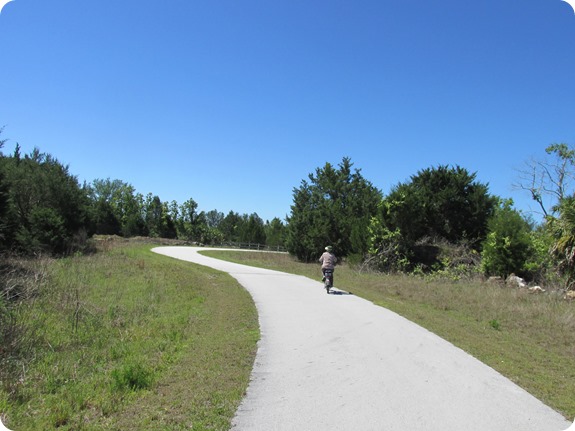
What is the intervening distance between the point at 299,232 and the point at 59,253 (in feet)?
74.5

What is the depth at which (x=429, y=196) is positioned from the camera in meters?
32.3

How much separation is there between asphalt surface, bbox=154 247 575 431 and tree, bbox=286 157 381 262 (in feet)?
80.9

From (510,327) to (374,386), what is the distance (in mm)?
7080

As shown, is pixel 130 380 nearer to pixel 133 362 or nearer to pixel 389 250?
pixel 133 362

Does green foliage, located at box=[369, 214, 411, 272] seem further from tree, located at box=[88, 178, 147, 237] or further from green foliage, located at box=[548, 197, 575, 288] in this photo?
tree, located at box=[88, 178, 147, 237]

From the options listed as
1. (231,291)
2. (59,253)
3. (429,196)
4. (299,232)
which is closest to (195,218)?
(299,232)

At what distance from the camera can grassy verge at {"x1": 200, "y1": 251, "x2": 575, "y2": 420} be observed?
6320 millimetres

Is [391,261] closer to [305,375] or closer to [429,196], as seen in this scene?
[429,196]

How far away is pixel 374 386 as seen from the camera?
5707mm

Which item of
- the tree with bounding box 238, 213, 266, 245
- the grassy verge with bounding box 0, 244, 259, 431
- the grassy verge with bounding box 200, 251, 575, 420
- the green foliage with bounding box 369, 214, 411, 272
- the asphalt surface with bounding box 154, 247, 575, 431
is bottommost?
the grassy verge with bounding box 0, 244, 259, 431

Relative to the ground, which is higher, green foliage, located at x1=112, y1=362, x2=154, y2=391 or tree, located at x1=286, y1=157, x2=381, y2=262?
tree, located at x1=286, y1=157, x2=381, y2=262

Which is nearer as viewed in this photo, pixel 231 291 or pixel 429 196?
pixel 231 291

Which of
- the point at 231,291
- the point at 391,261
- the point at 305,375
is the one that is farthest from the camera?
the point at 391,261

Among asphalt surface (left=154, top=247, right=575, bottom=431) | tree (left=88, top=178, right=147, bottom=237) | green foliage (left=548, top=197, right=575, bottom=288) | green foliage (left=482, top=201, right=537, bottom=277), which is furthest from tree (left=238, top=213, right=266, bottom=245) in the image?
asphalt surface (left=154, top=247, right=575, bottom=431)
